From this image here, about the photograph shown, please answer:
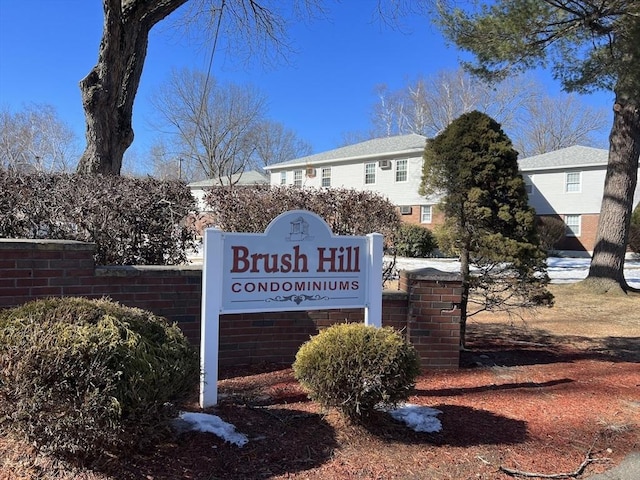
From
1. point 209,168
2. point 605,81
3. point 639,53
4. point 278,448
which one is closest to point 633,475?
point 278,448

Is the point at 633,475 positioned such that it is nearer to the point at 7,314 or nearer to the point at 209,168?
the point at 7,314

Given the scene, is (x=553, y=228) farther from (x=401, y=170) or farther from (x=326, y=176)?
(x=326, y=176)

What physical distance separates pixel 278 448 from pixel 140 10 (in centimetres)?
714

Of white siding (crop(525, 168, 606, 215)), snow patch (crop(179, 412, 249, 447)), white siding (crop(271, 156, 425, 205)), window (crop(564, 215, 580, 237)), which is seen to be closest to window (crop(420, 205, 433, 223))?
white siding (crop(271, 156, 425, 205))

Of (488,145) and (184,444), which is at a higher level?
(488,145)

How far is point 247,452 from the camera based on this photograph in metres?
2.92

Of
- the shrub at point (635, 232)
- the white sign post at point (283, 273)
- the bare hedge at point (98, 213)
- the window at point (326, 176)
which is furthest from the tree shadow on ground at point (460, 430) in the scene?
the window at point (326, 176)

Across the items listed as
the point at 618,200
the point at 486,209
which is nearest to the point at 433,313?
the point at 486,209

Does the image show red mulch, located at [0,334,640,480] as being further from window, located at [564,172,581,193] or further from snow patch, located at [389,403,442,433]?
window, located at [564,172,581,193]

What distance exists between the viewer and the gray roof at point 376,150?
26797 millimetres

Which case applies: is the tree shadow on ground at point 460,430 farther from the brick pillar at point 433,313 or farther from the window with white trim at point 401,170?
the window with white trim at point 401,170

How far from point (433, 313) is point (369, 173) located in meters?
24.4

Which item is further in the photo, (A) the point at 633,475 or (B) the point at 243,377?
(B) the point at 243,377

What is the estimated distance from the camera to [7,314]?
8.32 ft
